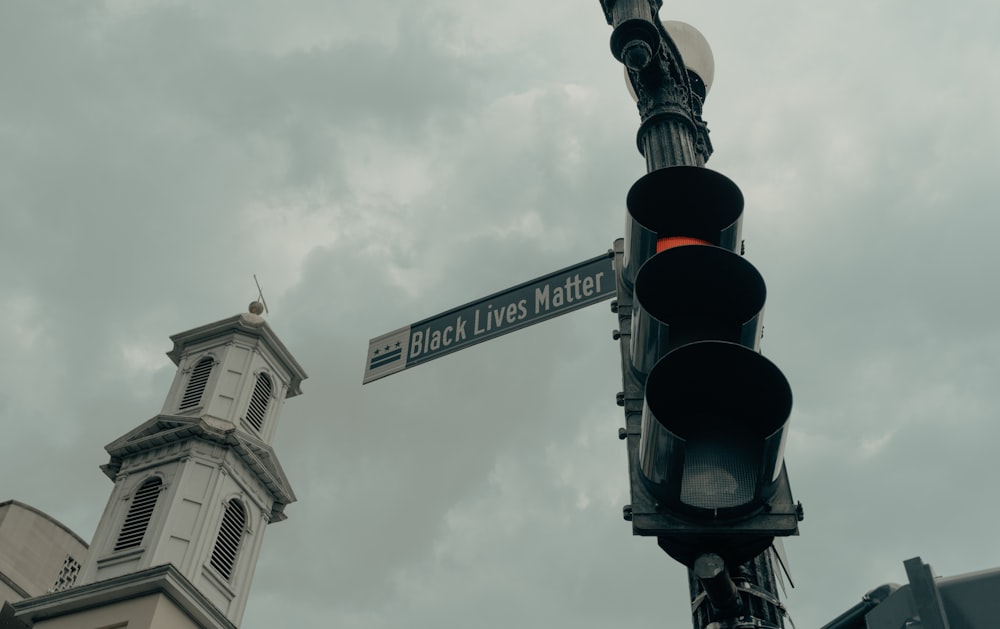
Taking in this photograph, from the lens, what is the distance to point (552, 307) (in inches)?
292

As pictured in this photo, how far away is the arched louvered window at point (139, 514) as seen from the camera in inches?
1439

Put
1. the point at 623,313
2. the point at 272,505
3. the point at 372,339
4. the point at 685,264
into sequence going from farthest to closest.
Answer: the point at 272,505, the point at 372,339, the point at 623,313, the point at 685,264

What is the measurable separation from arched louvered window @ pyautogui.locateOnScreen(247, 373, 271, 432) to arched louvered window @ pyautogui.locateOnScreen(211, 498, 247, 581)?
15.5ft

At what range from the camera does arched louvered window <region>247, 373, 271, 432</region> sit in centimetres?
4266

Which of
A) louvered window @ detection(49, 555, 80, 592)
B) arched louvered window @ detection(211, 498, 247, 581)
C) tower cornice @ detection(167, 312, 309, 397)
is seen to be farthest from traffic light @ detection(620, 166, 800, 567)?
louvered window @ detection(49, 555, 80, 592)

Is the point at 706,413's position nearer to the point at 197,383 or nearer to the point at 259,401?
the point at 259,401

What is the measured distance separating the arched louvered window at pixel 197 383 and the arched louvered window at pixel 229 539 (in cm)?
551

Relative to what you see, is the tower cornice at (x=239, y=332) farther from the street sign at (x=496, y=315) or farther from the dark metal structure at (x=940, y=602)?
the dark metal structure at (x=940, y=602)

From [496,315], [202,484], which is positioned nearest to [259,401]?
[202,484]

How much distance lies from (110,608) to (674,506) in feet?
113

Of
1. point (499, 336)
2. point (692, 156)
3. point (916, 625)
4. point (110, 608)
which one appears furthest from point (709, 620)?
point (110, 608)

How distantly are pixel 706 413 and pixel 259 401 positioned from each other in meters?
41.9

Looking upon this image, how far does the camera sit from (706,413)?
3518 millimetres

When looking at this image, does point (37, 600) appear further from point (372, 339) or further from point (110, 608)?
point (372, 339)
